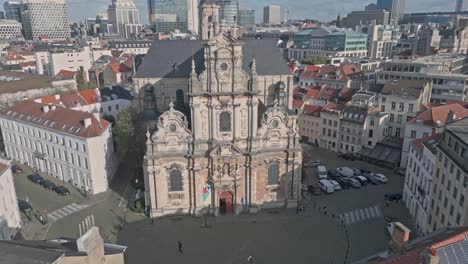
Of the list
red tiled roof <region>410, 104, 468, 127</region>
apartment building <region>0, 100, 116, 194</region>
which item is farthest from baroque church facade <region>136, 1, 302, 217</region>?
red tiled roof <region>410, 104, 468, 127</region>

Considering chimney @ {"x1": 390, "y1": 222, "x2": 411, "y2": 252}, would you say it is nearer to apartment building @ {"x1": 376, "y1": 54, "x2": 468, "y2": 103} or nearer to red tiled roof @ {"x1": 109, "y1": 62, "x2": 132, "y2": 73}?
apartment building @ {"x1": 376, "y1": 54, "x2": 468, "y2": 103}

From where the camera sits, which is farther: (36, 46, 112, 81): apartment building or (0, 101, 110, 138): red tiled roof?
(36, 46, 112, 81): apartment building

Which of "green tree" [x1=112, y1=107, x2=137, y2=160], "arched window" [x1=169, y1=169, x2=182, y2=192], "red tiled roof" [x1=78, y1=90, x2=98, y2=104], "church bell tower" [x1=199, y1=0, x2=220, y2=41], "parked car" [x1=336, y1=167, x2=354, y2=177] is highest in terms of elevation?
"church bell tower" [x1=199, y1=0, x2=220, y2=41]

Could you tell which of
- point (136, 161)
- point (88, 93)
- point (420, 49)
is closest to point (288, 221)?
point (136, 161)

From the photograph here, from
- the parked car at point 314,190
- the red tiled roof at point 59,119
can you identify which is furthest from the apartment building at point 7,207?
the parked car at point 314,190

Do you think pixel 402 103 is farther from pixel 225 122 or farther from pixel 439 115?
pixel 225 122

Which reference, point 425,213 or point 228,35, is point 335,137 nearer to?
point 425,213
